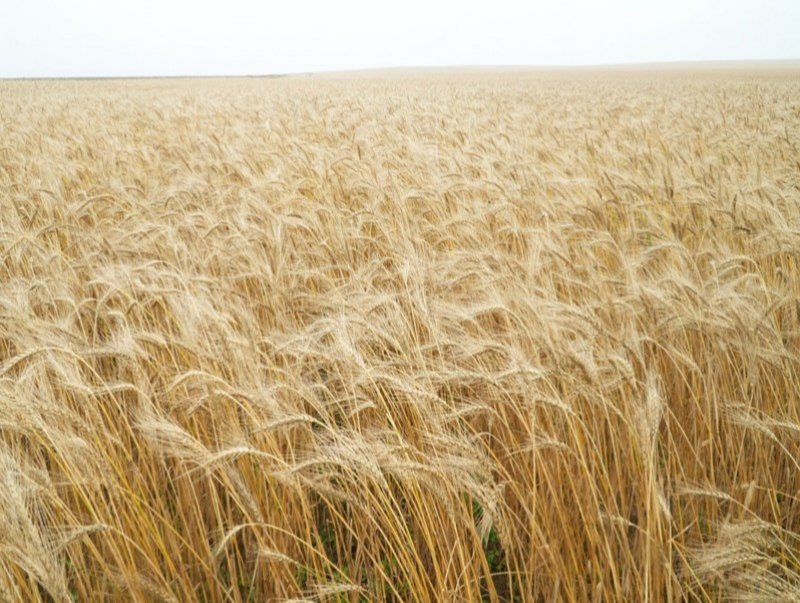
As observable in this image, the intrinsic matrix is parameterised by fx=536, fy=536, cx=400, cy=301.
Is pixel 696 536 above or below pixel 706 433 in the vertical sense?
below

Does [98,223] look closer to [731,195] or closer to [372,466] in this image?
[372,466]

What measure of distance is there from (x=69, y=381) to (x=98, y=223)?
2192 millimetres

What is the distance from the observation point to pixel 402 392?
1619mm

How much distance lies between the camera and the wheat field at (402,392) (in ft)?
4.11

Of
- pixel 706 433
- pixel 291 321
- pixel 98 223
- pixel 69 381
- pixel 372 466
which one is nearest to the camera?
pixel 372 466

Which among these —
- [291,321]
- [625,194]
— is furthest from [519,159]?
[291,321]

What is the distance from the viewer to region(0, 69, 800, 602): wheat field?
1253 mm

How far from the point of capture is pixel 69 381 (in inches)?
54.4

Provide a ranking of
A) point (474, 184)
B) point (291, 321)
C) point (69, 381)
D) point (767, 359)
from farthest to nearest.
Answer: point (474, 184), point (291, 321), point (767, 359), point (69, 381)

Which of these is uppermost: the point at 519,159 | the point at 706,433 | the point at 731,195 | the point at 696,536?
the point at 519,159

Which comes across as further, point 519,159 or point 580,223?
point 519,159

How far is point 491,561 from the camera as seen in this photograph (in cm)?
172

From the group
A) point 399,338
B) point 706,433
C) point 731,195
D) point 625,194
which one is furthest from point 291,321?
point 731,195

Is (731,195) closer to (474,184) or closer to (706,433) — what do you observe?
(474,184)
